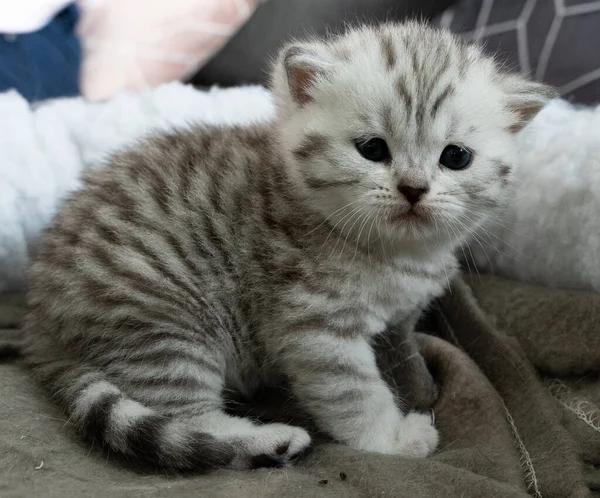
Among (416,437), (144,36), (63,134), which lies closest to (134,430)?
(416,437)

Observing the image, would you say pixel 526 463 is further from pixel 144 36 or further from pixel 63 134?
pixel 144 36

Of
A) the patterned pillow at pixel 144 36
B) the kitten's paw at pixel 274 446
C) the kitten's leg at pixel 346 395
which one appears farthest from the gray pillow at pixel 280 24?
the kitten's paw at pixel 274 446

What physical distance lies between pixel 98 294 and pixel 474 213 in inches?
25.8

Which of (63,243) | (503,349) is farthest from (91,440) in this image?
(503,349)

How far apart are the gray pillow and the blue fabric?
402mm

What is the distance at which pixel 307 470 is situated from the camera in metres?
0.97

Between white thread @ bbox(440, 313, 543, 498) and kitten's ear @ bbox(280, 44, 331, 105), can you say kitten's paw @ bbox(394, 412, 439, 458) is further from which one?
kitten's ear @ bbox(280, 44, 331, 105)

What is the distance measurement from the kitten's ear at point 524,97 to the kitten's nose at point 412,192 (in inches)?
10.5

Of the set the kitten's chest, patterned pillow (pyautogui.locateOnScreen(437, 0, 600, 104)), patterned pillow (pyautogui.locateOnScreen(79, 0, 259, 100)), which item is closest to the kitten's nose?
the kitten's chest

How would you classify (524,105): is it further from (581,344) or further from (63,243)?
(63,243)

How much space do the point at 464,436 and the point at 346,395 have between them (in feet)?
0.81

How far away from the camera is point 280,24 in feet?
6.35

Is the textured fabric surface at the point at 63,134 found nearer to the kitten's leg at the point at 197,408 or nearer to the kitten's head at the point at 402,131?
the kitten's head at the point at 402,131

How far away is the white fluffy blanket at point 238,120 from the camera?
1.25m
